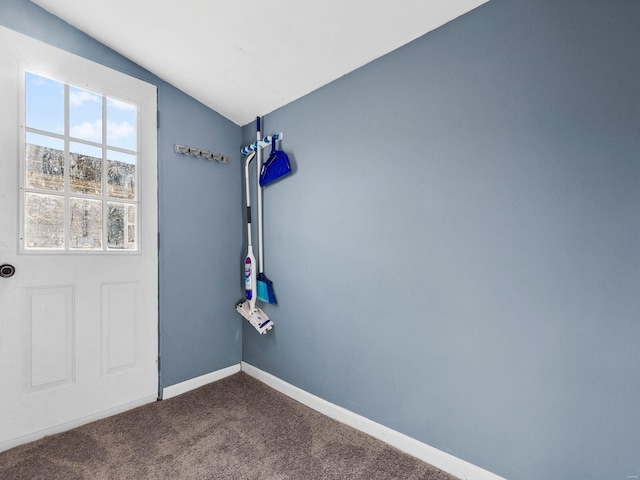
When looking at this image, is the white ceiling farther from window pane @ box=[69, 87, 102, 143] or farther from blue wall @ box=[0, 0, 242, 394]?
window pane @ box=[69, 87, 102, 143]

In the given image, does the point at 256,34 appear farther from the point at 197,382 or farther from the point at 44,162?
the point at 197,382

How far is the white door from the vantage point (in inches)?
62.9

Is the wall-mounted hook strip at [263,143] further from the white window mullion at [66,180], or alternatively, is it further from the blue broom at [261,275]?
the white window mullion at [66,180]

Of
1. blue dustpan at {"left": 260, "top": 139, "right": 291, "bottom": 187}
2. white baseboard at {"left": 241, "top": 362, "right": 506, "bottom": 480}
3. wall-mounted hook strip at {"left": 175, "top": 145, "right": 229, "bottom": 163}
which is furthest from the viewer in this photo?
wall-mounted hook strip at {"left": 175, "top": 145, "right": 229, "bottom": 163}

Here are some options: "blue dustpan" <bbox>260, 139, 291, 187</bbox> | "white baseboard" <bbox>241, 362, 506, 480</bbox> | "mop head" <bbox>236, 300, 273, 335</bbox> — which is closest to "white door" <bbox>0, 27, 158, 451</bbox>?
"mop head" <bbox>236, 300, 273, 335</bbox>

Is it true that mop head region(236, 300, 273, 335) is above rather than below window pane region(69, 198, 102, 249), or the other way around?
below

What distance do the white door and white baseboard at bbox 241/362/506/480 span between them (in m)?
0.94

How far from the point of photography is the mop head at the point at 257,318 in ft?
7.34

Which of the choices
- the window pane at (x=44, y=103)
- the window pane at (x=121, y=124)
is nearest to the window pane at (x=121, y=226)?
the window pane at (x=121, y=124)

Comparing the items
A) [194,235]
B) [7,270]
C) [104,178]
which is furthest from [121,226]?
[7,270]

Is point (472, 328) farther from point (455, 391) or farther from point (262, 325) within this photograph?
point (262, 325)

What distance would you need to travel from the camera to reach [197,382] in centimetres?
227

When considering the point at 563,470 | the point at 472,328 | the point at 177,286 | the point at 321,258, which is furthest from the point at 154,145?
the point at 563,470

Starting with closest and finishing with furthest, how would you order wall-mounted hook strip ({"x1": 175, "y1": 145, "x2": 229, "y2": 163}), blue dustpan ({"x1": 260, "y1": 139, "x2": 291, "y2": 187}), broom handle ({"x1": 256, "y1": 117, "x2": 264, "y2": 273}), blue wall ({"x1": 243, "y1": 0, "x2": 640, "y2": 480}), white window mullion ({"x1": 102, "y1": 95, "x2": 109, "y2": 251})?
blue wall ({"x1": 243, "y1": 0, "x2": 640, "y2": 480})
white window mullion ({"x1": 102, "y1": 95, "x2": 109, "y2": 251})
blue dustpan ({"x1": 260, "y1": 139, "x2": 291, "y2": 187})
wall-mounted hook strip ({"x1": 175, "y1": 145, "x2": 229, "y2": 163})
broom handle ({"x1": 256, "y1": 117, "x2": 264, "y2": 273})
